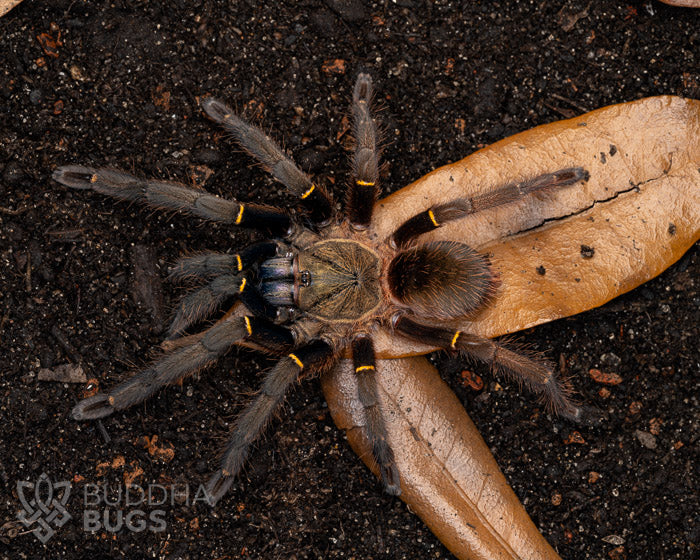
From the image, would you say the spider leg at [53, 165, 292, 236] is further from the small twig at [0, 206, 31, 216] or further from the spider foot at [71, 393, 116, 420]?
the spider foot at [71, 393, 116, 420]

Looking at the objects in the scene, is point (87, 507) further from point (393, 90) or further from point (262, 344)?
point (393, 90)

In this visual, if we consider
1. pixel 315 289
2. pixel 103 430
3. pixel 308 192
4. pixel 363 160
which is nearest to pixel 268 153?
pixel 308 192

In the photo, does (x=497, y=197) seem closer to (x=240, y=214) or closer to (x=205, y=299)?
(x=240, y=214)

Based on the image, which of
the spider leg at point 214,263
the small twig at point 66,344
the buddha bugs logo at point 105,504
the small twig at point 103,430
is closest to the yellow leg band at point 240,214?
the spider leg at point 214,263

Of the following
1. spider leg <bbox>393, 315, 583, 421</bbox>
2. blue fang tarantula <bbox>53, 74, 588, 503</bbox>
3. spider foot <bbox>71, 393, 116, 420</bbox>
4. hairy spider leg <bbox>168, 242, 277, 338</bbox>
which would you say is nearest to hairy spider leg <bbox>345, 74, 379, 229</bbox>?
blue fang tarantula <bbox>53, 74, 588, 503</bbox>

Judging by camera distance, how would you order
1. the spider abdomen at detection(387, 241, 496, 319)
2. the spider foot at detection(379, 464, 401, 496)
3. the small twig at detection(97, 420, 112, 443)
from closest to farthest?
the spider abdomen at detection(387, 241, 496, 319), the spider foot at detection(379, 464, 401, 496), the small twig at detection(97, 420, 112, 443)

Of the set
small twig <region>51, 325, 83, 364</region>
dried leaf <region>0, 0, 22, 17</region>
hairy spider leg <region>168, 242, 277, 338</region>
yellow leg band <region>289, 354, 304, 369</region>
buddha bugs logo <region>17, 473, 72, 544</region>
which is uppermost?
dried leaf <region>0, 0, 22, 17</region>

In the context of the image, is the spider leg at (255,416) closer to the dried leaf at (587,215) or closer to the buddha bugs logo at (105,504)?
the buddha bugs logo at (105,504)

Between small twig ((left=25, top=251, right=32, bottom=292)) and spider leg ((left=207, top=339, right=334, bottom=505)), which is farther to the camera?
small twig ((left=25, top=251, right=32, bottom=292))

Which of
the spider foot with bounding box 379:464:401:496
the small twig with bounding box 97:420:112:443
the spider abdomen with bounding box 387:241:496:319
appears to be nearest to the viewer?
the spider abdomen with bounding box 387:241:496:319
